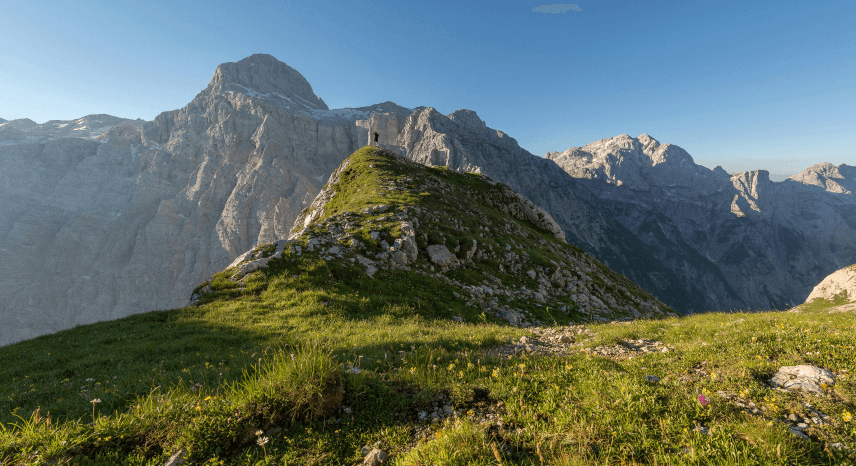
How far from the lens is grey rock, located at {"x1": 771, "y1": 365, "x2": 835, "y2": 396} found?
4.83m

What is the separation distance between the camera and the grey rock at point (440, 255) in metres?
20.8

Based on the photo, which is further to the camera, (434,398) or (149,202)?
(149,202)

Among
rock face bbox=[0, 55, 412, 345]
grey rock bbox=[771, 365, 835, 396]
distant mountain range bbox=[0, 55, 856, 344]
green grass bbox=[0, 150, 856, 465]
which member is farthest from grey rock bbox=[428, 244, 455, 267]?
rock face bbox=[0, 55, 412, 345]

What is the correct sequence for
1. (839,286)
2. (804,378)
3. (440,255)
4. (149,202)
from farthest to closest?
(149,202) < (839,286) < (440,255) < (804,378)

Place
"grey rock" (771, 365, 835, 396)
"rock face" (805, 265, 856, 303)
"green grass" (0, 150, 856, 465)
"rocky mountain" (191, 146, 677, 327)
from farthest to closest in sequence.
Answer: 1. "rock face" (805, 265, 856, 303)
2. "rocky mountain" (191, 146, 677, 327)
3. "grey rock" (771, 365, 835, 396)
4. "green grass" (0, 150, 856, 465)

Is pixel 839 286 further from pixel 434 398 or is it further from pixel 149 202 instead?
pixel 149 202

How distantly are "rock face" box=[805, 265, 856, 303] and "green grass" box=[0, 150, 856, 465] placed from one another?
5735 centimetres

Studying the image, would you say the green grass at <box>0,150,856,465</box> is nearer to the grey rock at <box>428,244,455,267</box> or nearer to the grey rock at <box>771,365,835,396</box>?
the grey rock at <box>771,365,835,396</box>

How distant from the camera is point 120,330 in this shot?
1304 cm

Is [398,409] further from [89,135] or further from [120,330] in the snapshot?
[89,135]

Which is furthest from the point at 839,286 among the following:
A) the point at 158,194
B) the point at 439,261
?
the point at 158,194

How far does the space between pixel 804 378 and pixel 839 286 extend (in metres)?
65.7

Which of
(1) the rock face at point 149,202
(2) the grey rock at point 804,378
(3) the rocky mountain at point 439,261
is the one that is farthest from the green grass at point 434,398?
(1) the rock face at point 149,202

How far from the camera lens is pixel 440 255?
833 inches
